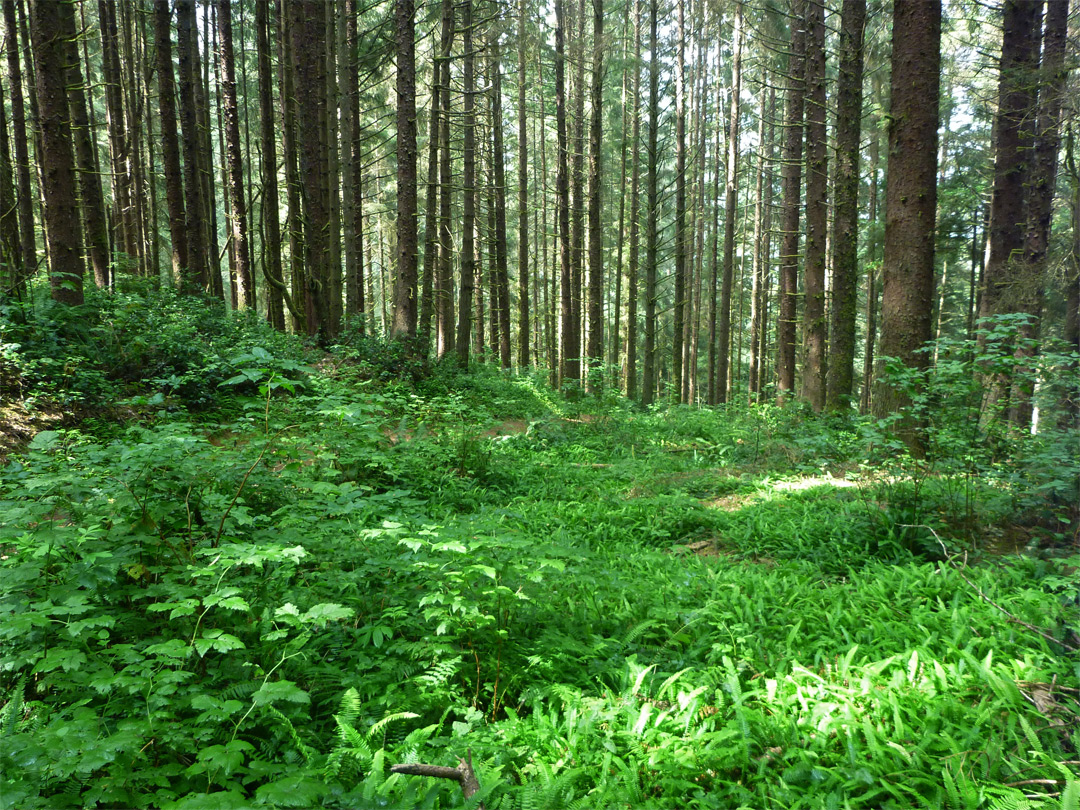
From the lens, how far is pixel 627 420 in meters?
13.1

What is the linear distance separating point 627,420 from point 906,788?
10983mm

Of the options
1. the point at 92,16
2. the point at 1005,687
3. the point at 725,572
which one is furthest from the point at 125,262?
the point at 92,16

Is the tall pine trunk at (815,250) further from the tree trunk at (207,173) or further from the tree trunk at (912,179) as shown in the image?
the tree trunk at (207,173)

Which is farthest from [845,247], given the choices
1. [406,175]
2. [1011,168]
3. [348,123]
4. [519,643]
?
[348,123]

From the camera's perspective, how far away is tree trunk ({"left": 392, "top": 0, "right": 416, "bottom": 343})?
1149cm

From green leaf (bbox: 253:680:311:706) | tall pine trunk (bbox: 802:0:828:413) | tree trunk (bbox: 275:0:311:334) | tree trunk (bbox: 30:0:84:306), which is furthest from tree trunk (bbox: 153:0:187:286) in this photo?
tall pine trunk (bbox: 802:0:828:413)

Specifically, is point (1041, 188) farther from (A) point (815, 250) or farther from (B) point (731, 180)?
(B) point (731, 180)

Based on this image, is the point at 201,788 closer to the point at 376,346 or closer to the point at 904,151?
the point at 904,151

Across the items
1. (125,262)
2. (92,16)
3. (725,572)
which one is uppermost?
(92,16)

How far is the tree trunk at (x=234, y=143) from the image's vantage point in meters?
12.0

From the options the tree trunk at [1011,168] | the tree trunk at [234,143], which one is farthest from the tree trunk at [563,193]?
the tree trunk at [1011,168]

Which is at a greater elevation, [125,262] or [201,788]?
[125,262]

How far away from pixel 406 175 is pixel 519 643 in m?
11.1

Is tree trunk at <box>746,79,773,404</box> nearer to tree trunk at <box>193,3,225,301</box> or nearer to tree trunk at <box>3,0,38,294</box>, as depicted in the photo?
tree trunk at <box>193,3,225,301</box>
